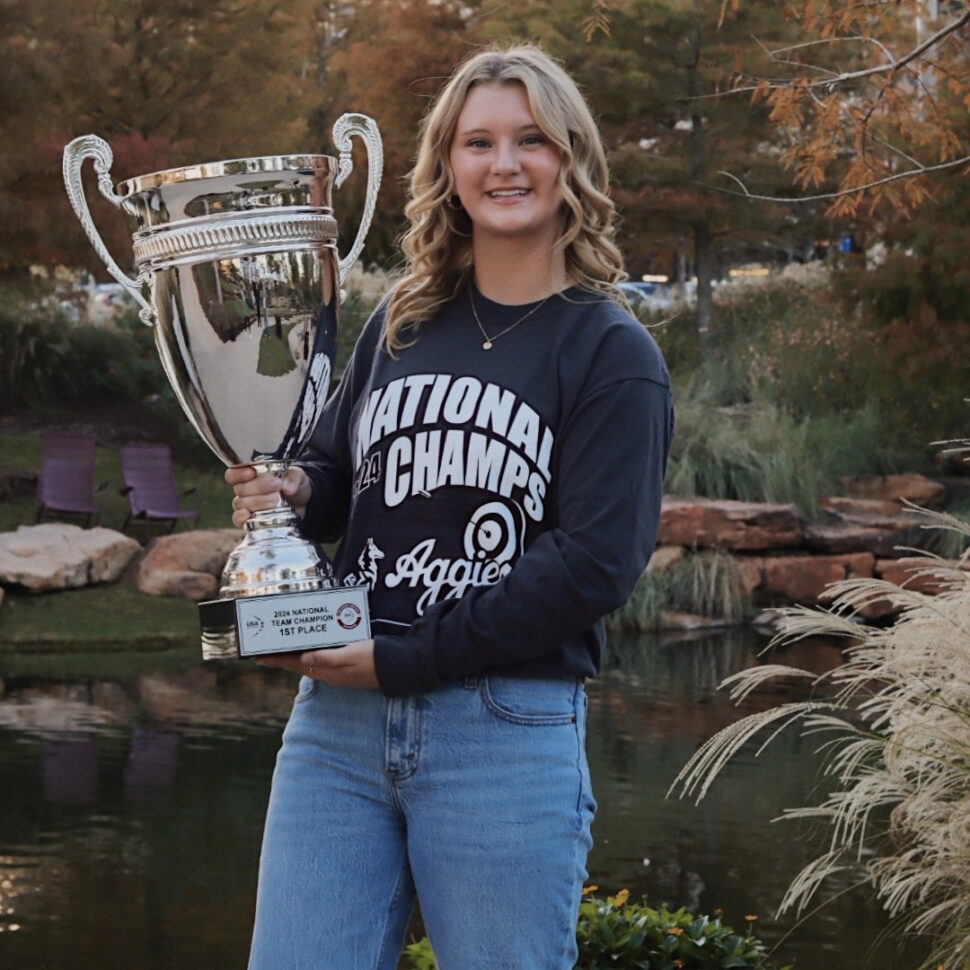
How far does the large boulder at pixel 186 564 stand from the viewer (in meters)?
11.4

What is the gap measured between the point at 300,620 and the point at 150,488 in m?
11.2

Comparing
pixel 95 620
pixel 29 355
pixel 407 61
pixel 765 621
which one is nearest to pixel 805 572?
pixel 765 621

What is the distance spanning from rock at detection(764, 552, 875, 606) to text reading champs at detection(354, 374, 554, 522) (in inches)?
396

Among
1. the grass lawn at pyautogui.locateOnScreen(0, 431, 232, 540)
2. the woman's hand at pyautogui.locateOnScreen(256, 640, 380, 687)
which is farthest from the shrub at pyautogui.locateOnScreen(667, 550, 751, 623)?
the woman's hand at pyautogui.locateOnScreen(256, 640, 380, 687)

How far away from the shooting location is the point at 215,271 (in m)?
2.62

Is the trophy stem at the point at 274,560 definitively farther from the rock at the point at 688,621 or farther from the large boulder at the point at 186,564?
the rock at the point at 688,621

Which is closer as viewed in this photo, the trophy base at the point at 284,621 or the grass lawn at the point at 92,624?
the trophy base at the point at 284,621

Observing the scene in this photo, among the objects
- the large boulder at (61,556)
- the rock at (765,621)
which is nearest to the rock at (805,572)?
the rock at (765,621)

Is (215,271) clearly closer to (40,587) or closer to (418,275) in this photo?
(418,275)

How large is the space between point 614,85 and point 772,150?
10.2 ft

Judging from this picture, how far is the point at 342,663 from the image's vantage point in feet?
7.28

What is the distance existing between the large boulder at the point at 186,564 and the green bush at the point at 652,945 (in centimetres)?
777

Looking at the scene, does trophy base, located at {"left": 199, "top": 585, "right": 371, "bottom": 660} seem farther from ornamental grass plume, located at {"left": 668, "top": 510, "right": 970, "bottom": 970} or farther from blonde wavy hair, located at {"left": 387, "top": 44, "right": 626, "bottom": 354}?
ornamental grass plume, located at {"left": 668, "top": 510, "right": 970, "bottom": 970}

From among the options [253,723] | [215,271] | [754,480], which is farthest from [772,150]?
[215,271]
